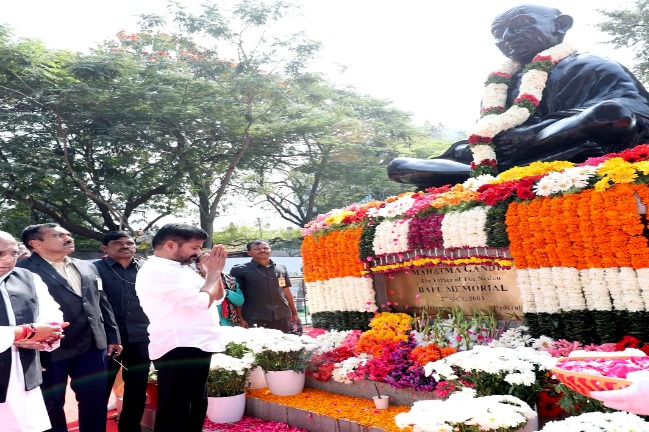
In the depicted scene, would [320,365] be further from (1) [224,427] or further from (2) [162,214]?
(2) [162,214]

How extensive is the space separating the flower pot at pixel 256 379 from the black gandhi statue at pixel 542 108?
8.09 feet

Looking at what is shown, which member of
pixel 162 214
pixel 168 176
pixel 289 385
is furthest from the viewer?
pixel 162 214

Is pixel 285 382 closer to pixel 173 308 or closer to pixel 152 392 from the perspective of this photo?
pixel 152 392

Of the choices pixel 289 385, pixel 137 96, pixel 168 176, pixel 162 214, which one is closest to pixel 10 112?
pixel 137 96

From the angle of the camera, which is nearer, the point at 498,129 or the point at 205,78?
Answer: the point at 498,129

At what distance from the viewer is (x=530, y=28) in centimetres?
621

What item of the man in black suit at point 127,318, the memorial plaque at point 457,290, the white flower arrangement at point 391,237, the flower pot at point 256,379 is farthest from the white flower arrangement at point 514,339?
the man in black suit at point 127,318

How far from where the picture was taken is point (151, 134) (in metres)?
16.0

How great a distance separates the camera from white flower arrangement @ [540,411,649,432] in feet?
7.96

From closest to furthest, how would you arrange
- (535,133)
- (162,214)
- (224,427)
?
(224,427), (535,133), (162,214)

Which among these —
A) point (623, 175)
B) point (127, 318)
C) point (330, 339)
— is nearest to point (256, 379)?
point (330, 339)

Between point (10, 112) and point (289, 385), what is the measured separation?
530 inches

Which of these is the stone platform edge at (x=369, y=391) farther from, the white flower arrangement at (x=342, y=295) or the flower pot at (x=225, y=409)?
the white flower arrangement at (x=342, y=295)

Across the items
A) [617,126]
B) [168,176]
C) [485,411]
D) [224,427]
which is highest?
[168,176]
